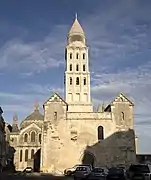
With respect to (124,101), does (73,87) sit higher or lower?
higher

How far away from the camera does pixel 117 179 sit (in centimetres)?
2850

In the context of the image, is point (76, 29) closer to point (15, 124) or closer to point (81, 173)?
point (15, 124)

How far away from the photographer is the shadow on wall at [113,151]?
53031mm

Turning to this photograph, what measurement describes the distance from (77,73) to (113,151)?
76.5 ft

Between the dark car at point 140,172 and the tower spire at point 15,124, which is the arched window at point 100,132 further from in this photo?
the tower spire at point 15,124

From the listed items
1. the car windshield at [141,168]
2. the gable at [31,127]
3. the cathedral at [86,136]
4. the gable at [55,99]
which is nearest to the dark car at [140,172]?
the car windshield at [141,168]

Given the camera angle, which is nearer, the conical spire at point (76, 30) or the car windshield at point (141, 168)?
the car windshield at point (141, 168)

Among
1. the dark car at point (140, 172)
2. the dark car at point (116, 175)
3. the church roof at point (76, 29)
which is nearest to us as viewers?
the dark car at point (140, 172)

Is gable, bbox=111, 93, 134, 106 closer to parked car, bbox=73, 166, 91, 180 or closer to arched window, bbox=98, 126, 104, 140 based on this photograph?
arched window, bbox=98, 126, 104, 140

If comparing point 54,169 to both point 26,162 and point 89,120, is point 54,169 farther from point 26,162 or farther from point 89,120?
point 26,162

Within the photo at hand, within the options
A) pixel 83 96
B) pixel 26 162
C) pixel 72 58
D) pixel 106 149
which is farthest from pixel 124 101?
pixel 26 162

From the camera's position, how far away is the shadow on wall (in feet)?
174

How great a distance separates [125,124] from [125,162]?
618cm

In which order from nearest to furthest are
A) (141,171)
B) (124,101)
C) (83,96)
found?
(141,171) < (124,101) < (83,96)
